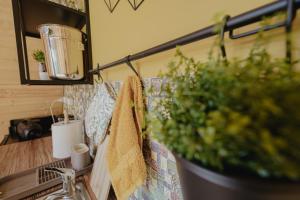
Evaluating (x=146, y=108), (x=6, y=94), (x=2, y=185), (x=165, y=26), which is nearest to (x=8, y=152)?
(x=2, y=185)

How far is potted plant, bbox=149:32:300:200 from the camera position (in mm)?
161

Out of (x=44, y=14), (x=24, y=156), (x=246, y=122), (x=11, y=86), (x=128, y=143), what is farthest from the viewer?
(x=11, y=86)

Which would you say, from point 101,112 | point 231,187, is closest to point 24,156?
point 101,112

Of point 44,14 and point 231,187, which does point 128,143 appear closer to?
point 231,187

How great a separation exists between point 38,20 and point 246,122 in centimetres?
126

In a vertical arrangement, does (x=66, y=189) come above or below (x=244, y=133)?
below

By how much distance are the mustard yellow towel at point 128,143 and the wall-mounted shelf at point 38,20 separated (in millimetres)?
607

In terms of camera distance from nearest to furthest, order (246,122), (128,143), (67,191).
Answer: (246,122), (128,143), (67,191)

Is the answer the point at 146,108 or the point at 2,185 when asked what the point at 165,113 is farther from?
the point at 2,185

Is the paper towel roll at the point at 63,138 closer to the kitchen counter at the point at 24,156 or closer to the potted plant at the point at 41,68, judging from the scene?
the kitchen counter at the point at 24,156

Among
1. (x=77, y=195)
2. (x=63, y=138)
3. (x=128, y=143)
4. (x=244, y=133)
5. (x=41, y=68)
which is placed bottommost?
(x=77, y=195)

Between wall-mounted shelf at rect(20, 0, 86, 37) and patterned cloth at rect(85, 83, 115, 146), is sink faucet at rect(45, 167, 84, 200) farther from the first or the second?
wall-mounted shelf at rect(20, 0, 86, 37)

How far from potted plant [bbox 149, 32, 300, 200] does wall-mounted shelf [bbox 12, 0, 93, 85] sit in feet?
3.32

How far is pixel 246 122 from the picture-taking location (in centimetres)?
16
